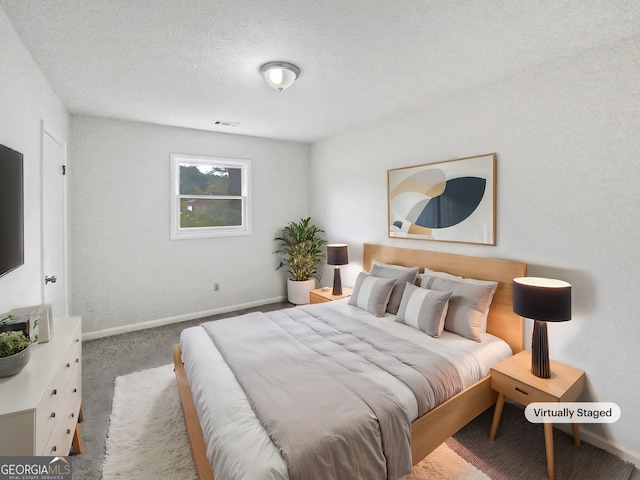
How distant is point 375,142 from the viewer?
3.98 meters

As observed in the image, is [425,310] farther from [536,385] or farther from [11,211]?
[11,211]

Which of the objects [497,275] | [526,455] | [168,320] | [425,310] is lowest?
[526,455]

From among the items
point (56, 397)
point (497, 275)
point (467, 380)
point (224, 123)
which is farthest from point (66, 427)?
point (224, 123)

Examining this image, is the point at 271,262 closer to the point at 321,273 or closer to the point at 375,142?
the point at 321,273

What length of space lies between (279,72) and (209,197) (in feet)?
8.75

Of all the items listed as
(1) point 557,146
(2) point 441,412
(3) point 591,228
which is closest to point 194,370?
(2) point 441,412

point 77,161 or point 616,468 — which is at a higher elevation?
point 77,161

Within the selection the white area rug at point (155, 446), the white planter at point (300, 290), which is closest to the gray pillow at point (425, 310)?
the white area rug at point (155, 446)

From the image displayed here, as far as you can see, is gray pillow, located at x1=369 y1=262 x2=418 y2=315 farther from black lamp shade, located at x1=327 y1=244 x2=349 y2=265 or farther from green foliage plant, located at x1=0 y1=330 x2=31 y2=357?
green foliage plant, located at x1=0 y1=330 x2=31 y2=357

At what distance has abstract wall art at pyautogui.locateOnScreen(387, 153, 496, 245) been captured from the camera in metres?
2.86

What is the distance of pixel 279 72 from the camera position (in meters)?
2.45

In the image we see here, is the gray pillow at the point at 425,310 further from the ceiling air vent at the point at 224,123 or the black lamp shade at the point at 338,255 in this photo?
the ceiling air vent at the point at 224,123

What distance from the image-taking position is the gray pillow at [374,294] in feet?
10.3

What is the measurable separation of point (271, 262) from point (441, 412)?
364 centimetres
